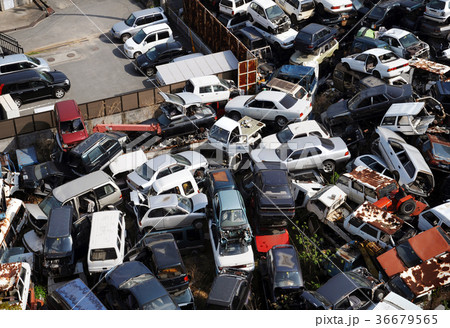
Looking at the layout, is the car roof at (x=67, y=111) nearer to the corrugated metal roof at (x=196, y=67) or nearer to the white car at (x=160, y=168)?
the white car at (x=160, y=168)

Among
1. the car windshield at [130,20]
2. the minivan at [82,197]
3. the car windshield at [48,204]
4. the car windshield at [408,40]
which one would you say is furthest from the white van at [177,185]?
the car windshield at [408,40]

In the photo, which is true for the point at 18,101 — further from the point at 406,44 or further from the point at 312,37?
the point at 406,44

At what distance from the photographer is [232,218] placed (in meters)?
17.6

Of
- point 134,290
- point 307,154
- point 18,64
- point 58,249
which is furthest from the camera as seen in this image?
point 18,64

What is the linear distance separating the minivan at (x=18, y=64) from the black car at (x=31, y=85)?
1.37ft

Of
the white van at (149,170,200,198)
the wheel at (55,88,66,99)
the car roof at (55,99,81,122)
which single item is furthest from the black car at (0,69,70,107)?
the white van at (149,170,200,198)

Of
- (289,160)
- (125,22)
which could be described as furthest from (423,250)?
(125,22)

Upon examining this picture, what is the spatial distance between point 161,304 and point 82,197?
20.2 ft

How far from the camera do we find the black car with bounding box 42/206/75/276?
16906 millimetres

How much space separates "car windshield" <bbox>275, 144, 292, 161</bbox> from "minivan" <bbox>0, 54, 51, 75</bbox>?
41.1 feet

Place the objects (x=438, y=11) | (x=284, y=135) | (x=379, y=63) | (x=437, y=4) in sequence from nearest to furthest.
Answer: (x=284, y=135) → (x=379, y=63) → (x=438, y=11) → (x=437, y=4)

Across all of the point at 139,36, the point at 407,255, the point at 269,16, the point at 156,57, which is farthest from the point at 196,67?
the point at 407,255

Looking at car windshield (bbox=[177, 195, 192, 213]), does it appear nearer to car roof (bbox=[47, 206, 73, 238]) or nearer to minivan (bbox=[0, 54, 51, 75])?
car roof (bbox=[47, 206, 73, 238])

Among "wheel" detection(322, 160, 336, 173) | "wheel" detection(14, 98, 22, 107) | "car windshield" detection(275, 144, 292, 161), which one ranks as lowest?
"wheel" detection(14, 98, 22, 107)
